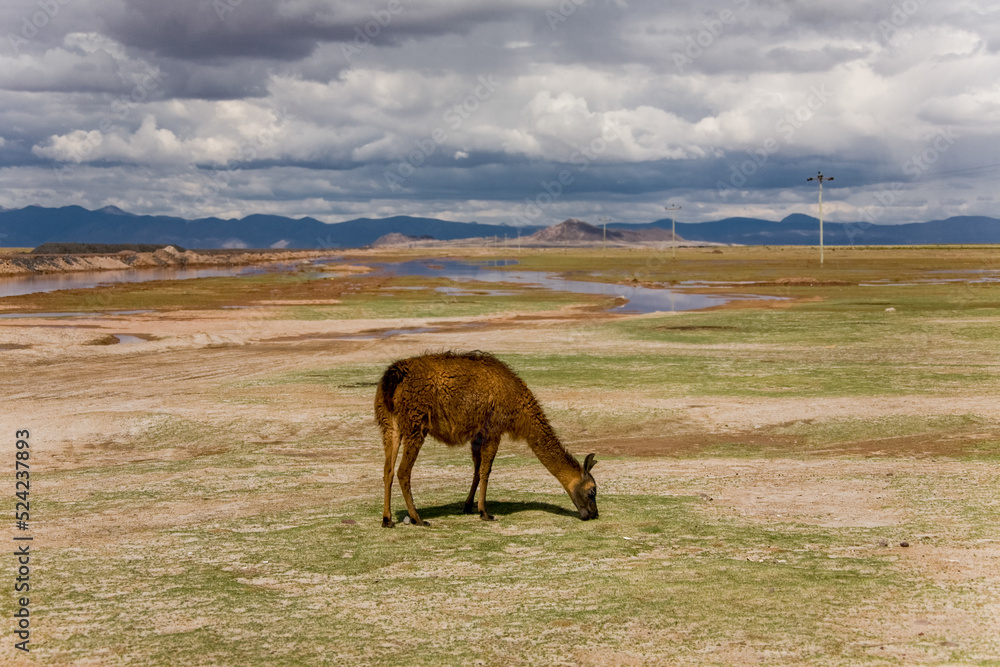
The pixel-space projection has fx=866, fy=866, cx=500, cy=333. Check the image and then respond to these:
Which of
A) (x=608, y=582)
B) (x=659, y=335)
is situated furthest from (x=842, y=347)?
(x=608, y=582)

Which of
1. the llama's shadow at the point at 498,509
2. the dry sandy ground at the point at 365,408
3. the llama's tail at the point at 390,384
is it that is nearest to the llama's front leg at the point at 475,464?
the llama's shadow at the point at 498,509

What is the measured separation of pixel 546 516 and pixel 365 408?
12.6 meters

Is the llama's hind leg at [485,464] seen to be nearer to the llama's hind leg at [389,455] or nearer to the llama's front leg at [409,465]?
the llama's front leg at [409,465]

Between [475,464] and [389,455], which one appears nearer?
[389,455]

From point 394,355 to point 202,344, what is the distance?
483 inches

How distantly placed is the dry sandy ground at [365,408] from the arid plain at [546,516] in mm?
102

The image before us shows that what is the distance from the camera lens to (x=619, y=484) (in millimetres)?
15984

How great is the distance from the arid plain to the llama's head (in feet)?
0.75

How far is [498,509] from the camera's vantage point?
1377 cm

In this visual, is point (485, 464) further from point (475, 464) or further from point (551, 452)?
point (551, 452)

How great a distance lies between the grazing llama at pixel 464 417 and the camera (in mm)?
12281

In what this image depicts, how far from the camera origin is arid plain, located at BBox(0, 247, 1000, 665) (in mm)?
8344

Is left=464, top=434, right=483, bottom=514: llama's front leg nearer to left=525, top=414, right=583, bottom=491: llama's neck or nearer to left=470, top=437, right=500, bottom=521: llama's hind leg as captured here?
left=470, top=437, right=500, bottom=521: llama's hind leg

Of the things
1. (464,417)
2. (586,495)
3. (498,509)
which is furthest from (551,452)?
(464,417)
